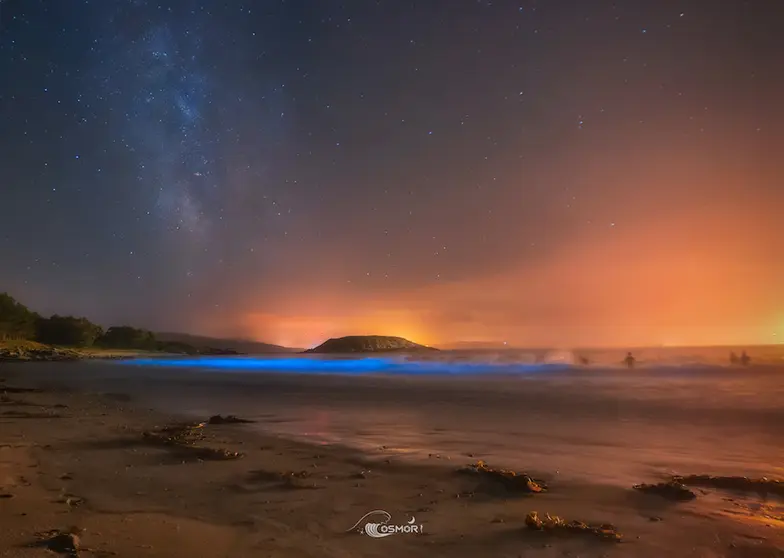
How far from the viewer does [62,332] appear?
425 ft

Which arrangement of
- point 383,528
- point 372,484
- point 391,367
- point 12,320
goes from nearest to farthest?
point 383,528 < point 372,484 < point 391,367 < point 12,320

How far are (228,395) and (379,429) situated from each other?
15316 mm

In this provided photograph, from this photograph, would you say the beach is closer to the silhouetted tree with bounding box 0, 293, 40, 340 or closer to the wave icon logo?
the wave icon logo

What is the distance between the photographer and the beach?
5.80 m

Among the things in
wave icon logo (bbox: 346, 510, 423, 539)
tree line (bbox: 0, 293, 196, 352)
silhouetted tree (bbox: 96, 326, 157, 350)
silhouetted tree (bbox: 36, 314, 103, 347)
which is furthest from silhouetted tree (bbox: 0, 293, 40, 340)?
wave icon logo (bbox: 346, 510, 423, 539)

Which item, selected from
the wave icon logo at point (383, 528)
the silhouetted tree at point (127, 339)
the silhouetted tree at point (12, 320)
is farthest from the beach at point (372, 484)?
the silhouetted tree at point (127, 339)

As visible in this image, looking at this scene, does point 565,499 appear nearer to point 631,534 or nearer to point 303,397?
point 631,534

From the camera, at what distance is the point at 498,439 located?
14047 mm

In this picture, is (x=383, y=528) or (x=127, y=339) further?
(x=127, y=339)

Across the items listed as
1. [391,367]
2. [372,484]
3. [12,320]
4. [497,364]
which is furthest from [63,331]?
[372,484]

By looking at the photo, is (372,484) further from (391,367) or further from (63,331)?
(63,331)

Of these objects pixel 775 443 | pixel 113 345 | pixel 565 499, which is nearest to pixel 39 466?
pixel 565 499

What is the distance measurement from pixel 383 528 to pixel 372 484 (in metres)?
2.24

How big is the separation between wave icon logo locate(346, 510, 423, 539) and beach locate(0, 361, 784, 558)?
3.9 inches
